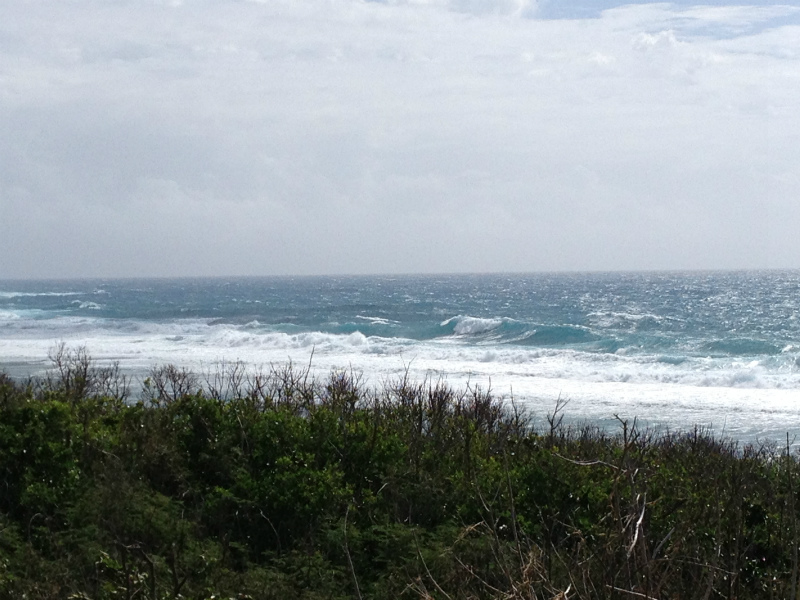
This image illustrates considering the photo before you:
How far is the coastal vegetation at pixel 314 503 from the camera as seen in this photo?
19.6ft

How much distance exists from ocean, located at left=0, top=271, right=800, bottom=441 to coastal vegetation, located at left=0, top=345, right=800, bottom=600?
4.86 m

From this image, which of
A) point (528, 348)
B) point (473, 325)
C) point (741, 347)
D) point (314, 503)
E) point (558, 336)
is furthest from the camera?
point (473, 325)

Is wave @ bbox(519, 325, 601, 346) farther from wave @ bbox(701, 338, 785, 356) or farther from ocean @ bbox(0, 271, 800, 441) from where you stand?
wave @ bbox(701, 338, 785, 356)

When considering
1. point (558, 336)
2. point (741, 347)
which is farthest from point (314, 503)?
point (558, 336)

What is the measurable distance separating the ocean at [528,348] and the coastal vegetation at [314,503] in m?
4.86

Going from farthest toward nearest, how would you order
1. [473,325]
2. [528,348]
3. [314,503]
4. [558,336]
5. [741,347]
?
[473,325] < [558,336] < [528,348] < [741,347] < [314,503]

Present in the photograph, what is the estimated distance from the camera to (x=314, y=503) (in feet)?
24.9

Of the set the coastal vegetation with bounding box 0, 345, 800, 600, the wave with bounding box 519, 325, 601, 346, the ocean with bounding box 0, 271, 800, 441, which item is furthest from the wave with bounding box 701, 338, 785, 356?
the coastal vegetation with bounding box 0, 345, 800, 600

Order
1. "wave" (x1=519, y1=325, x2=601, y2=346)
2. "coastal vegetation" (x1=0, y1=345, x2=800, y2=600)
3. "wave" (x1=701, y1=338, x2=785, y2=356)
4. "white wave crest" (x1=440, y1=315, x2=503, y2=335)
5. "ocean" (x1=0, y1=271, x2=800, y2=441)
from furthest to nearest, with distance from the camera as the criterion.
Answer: "white wave crest" (x1=440, y1=315, x2=503, y2=335), "wave" (x1=519, y1=325, x2=601, y2=346), "wave" (x1=701, y1=338, x2=785, y2=356), "ocean" (x1=0, y1=271, x2=800, y2=441), "coastal vegetation" (x1=0, y1=345, x2=800, y2=600)

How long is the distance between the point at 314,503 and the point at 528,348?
1271 inches

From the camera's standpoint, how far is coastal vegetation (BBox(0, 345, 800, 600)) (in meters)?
5.98

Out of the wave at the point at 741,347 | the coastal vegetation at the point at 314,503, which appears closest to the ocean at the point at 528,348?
the wave at the point at 741,347

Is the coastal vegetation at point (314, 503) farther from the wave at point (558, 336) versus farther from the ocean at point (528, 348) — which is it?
the wave at point (558, 336)

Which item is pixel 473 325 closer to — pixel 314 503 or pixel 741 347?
pixel 741 347
